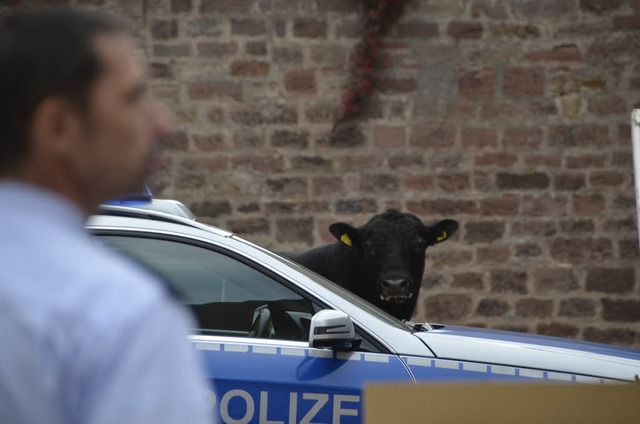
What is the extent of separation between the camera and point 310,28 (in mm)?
10883

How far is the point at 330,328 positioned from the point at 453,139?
6.47m

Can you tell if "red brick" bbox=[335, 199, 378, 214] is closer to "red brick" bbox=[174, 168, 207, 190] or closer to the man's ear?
"red brick" bbox=[174, 168, 207, 190]

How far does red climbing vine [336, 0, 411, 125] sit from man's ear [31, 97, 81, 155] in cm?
950

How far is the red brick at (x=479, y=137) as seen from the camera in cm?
1080

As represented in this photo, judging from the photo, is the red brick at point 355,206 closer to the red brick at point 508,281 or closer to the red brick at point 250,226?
the red brick at point 250,226

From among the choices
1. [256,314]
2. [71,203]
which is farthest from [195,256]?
[71,203]

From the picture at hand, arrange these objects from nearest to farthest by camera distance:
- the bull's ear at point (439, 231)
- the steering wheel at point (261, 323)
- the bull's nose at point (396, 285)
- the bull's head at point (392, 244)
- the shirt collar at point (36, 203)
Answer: the shirt collar at point (36, 203) → the steering wheel at point (261, 323) → the bull's nose at point (396, 285) → the bull's head at point (392, 244) → the bull's ear at point (439, 231)

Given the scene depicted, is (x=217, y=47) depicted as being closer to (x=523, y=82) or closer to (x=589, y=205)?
(x=523, y=82)

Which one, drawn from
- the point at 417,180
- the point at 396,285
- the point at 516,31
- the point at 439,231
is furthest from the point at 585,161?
the point at 396,285

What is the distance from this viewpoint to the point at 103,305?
47.4 inches

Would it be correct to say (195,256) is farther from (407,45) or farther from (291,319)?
(407,45)

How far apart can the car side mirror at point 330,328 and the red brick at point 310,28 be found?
6570 mm

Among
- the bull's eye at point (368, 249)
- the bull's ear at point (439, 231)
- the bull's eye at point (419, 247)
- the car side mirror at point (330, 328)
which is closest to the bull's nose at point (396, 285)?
the bull's eye at point (368, 249)

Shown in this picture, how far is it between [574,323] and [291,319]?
6389 mm
